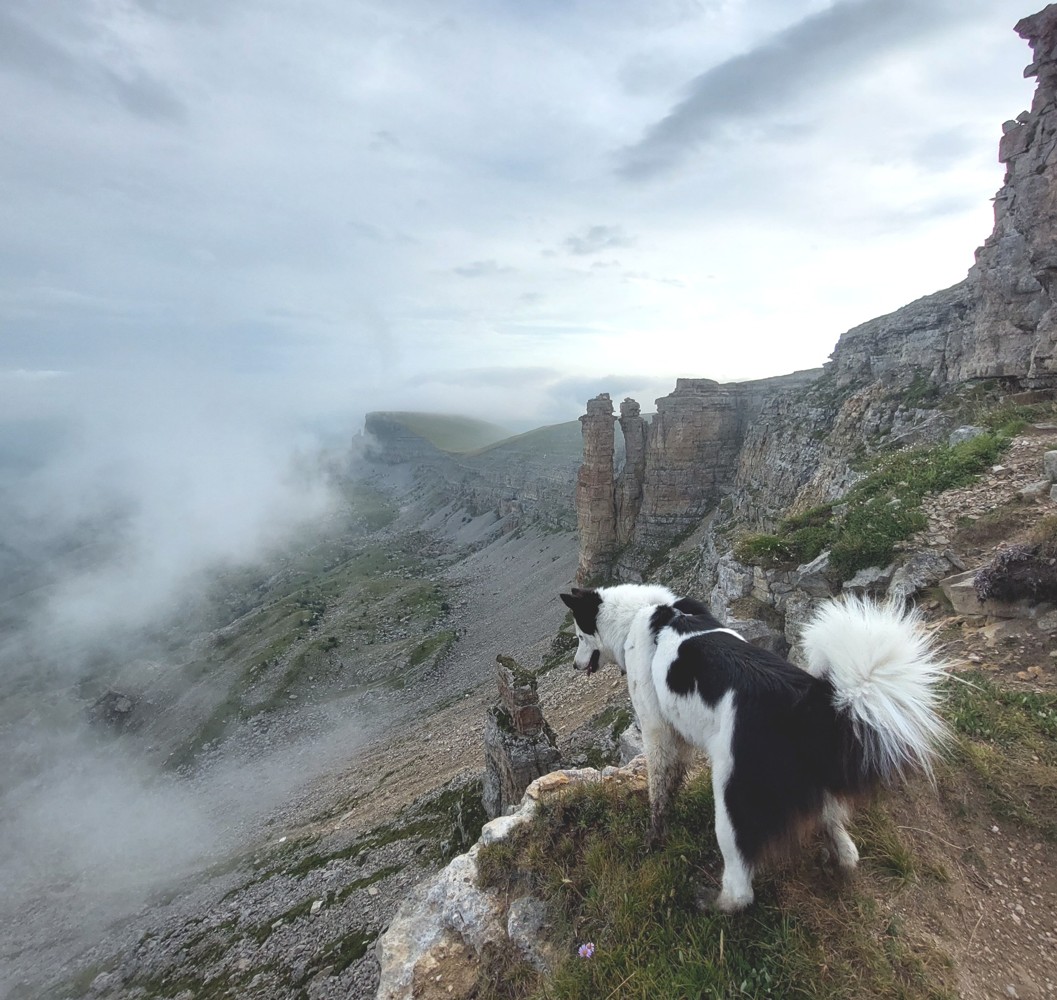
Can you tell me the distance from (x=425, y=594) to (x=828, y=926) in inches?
3151

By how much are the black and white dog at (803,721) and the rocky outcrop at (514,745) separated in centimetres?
1718

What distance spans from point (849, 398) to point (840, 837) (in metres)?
39.5

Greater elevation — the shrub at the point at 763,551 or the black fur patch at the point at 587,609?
the black fur patch at the point at 587,609

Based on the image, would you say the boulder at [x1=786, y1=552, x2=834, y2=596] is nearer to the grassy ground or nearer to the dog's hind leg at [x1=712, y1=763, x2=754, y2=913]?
the grassy ground

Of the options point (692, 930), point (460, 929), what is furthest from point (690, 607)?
point (460, 929)

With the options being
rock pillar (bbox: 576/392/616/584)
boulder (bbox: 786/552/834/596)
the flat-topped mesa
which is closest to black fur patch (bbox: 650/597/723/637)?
boulder (bbox: 786/552/834/596)

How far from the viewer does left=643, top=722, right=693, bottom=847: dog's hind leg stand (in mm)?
4980

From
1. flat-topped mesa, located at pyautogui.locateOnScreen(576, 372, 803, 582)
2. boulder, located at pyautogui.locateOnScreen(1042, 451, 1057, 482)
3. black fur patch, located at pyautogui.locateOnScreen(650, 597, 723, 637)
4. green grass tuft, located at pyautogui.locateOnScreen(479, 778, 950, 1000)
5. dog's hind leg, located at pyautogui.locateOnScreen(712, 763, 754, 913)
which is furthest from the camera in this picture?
flat-topped mesa, located at pyautogui.locateOnScreen(576, 372, 803, 582)

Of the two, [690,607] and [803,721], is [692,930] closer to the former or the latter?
[803,721]

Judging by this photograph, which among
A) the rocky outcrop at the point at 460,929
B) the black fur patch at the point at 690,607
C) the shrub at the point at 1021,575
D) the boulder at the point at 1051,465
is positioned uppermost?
the boulder at the point at 1051,465

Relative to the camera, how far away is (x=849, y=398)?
36156mm

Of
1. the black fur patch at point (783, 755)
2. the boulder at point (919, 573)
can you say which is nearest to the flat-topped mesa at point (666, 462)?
the boulder at point (919, 573)

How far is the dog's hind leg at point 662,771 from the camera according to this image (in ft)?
16.3

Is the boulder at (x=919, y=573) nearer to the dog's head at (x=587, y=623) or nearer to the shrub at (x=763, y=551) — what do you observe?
the shrub at (x=763, y=551)
